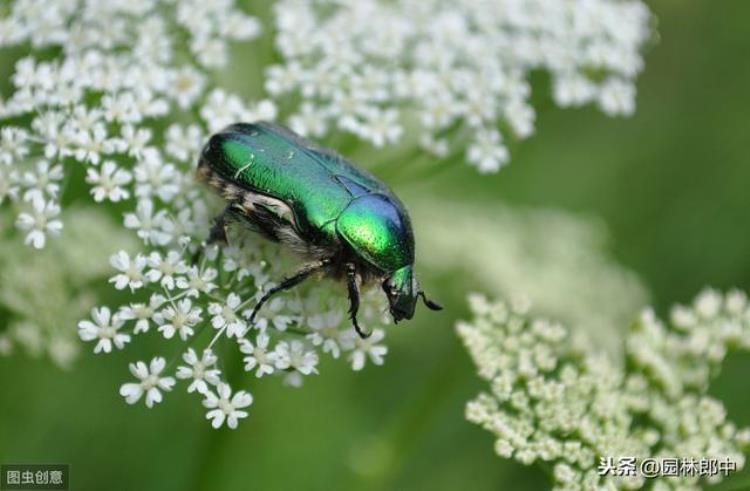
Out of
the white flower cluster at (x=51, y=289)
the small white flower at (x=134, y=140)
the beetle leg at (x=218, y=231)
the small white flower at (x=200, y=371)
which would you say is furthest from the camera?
the white flower cluster at (x=51, y=289)

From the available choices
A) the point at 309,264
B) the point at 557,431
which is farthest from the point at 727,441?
the point at 309,264

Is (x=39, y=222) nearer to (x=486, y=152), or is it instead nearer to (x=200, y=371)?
(x=200, y=371)

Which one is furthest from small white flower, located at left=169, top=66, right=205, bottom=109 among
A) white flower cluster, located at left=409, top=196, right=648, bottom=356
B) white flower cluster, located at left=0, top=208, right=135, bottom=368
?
white flower cluster, located at left=409, top=196, right=648, bottom=356

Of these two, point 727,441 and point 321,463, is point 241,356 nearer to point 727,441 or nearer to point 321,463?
point 321,463

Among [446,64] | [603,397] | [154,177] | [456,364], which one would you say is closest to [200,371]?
[154,177]

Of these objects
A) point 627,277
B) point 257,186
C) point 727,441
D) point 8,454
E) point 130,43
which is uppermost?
point 130,43

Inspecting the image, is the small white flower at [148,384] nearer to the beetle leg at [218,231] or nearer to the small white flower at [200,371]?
the small white flower at [200,371]

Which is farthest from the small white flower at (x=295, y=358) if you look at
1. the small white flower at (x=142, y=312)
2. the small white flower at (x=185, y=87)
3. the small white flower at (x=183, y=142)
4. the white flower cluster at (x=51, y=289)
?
the white flower cluster at (x=51, y=289)
